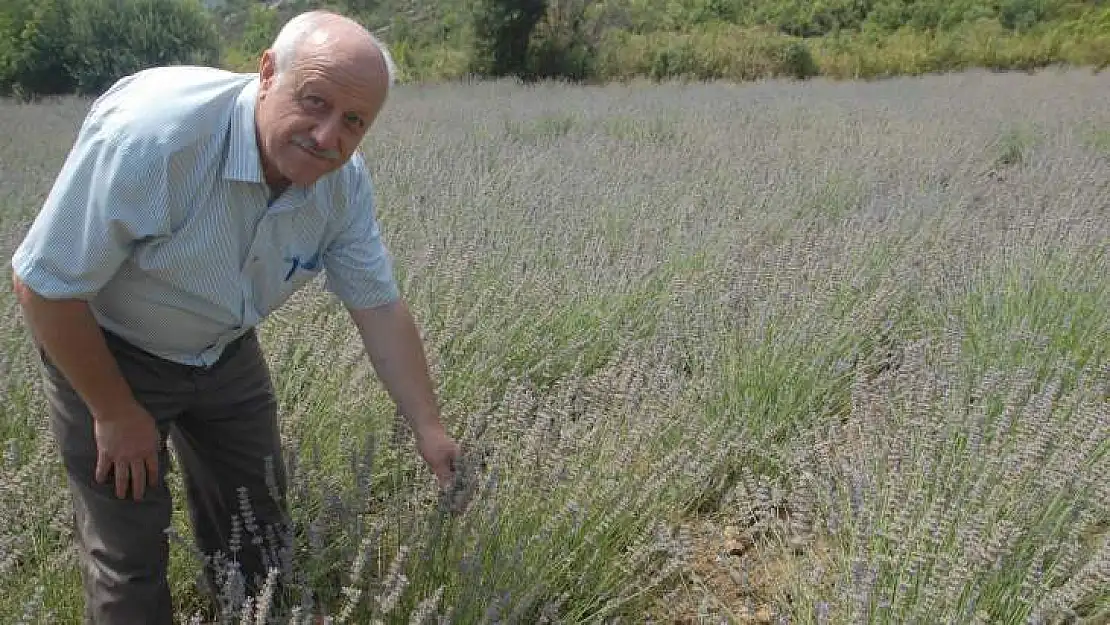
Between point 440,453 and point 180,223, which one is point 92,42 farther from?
point 440,453

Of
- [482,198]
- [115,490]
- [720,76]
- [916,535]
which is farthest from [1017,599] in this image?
[720,76]

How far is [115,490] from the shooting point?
141cm

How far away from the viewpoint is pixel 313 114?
4.18 feet

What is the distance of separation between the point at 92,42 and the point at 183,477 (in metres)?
15.3

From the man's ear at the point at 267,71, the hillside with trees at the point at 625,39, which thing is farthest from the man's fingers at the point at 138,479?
the hillside with trees at the point at 625,39

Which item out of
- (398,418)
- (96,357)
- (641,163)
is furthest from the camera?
(641,163)

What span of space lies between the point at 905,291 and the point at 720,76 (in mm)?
16222

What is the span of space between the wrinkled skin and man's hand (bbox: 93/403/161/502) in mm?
497

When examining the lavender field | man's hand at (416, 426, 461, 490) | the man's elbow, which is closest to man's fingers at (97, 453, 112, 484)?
the lavender field

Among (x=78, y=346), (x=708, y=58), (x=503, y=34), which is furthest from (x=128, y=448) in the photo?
(x=708, y=58)

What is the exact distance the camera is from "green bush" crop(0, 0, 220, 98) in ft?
45.5

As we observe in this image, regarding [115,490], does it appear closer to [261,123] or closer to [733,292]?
[261,123]

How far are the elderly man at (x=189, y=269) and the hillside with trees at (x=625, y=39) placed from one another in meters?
14.1

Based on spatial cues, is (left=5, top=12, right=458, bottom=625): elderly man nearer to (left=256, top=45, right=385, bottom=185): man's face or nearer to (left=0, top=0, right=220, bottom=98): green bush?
(left=256, top=45, right=385, bottom=185): man's face
